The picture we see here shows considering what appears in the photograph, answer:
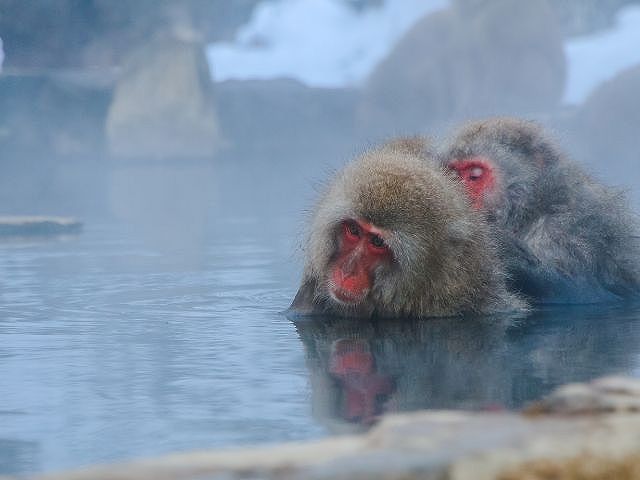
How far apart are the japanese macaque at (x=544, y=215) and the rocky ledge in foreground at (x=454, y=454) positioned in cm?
320

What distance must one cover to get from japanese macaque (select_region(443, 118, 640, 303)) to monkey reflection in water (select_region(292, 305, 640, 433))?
19 centimetres

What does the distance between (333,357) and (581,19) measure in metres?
19.9

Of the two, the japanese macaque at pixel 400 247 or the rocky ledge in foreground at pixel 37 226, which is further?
the rocky ledge in foreground at pixel 37 226

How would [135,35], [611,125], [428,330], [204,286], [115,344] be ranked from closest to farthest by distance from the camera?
[115,344]
[428,330]
[204,286]
[611,125]
[135,35]

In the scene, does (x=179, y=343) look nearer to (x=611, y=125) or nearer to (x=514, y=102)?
(x=611, y=125)

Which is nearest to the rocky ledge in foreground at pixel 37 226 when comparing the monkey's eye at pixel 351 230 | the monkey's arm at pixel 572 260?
the monkey's arm at pixel 572 260

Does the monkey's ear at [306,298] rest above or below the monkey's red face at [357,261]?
below

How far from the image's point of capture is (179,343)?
4.35 m

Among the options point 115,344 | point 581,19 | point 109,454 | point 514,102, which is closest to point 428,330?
point 115,344

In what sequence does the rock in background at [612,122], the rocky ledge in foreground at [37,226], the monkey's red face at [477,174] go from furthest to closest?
the rock in background at [612,122], the rocky ledge in foreground at [37,226], the monkey's red face at [477,174]

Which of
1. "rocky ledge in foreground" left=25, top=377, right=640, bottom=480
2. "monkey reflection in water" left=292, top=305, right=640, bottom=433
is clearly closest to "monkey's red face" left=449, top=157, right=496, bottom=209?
"monkey reflection in water" left=292, top=305, right=640, bottom=433

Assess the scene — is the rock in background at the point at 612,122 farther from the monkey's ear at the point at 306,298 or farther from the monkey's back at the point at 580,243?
the monkey's ear at the point at 306,298

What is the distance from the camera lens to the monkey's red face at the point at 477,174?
5.45 metres

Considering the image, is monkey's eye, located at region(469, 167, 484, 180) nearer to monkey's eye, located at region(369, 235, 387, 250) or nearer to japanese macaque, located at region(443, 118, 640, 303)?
japanese macaque, located at region(443, 118, 640, 303)
